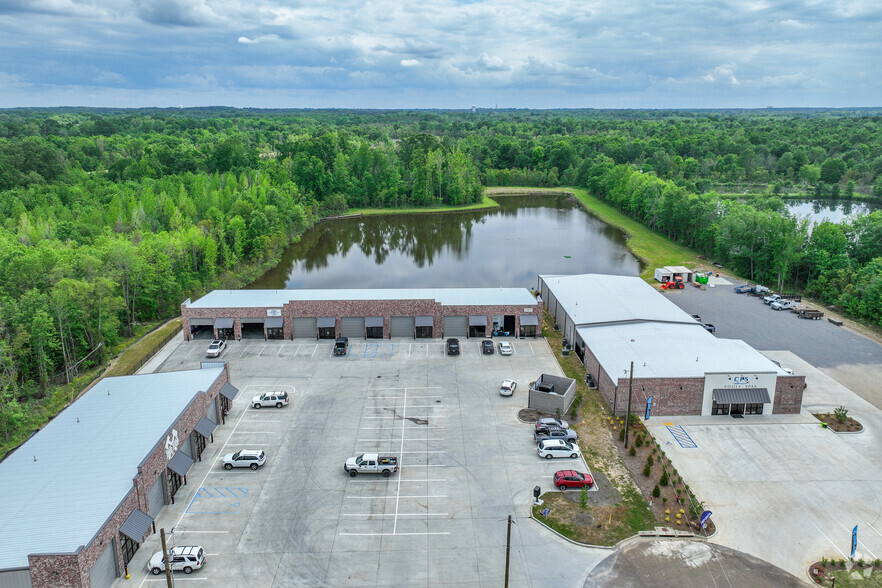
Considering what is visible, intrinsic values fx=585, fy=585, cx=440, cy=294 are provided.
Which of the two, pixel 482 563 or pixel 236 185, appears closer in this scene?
pixel 482 563

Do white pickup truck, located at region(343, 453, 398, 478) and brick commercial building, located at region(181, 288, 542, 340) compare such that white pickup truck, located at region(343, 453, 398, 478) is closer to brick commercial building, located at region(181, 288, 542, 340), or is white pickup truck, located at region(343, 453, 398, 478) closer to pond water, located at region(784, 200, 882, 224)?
brick commercial building, located at region(181, 288, 542, 340)

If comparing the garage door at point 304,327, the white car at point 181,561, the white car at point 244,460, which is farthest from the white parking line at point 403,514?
the garage door at point 304,327

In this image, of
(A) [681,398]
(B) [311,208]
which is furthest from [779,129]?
(A) [681,398]

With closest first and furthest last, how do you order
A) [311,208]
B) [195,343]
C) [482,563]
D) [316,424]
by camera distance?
[482,563] → [316,424] → [195,343] → [311,208]

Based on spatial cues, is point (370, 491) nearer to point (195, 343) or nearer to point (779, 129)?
point (195, 343)

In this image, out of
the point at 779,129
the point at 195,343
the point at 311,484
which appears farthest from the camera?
the point at 779,129

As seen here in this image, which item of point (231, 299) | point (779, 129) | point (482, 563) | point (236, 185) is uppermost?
point (779, 129)

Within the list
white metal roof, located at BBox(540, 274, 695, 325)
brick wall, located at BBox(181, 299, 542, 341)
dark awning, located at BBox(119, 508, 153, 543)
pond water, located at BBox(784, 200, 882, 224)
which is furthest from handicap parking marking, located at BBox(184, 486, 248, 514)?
pond water, located at BBox(784, 200, 882, 224)

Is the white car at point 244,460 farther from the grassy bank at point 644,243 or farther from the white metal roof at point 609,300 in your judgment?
the grassy bank at point 644,243
